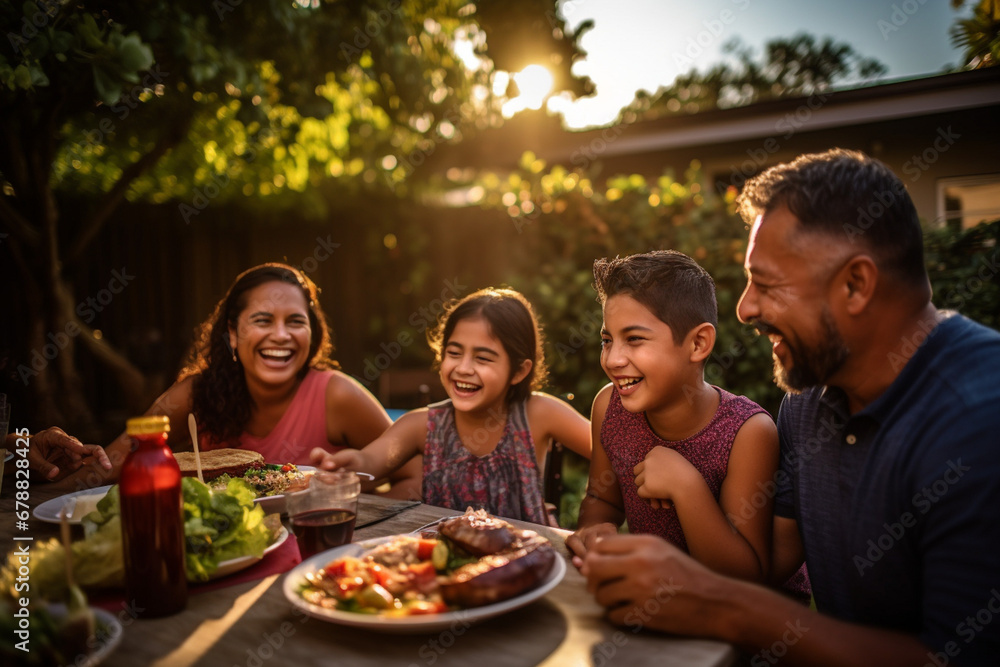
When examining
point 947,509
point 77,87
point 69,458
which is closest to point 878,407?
point 947,509

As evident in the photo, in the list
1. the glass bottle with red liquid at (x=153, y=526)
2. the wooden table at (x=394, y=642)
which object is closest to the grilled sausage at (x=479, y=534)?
the wooden table at (x=394, y=642)

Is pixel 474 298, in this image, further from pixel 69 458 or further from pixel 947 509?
pixel 947 509

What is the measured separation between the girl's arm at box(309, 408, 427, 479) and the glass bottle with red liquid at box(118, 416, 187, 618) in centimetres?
105

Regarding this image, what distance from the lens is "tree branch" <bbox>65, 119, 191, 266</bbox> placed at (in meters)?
4.95

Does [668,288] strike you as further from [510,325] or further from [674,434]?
[510,325]

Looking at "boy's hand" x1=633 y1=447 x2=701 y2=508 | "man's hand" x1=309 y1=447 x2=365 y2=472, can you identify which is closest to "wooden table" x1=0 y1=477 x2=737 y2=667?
"boy's hand" x1=633 y1=447 x2=701 y2=508

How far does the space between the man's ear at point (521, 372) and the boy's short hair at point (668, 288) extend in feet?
2.65

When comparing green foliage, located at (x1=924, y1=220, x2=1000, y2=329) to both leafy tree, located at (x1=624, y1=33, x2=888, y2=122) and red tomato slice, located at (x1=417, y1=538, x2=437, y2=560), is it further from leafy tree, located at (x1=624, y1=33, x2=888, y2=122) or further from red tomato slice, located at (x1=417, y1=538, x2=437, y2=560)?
leafy tree, located at (x1=624, y1=33, x2=888, y2=122)

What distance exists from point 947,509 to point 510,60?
451 cm

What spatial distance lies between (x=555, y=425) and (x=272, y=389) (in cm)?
152

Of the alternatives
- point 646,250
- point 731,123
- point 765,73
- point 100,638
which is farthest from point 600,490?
point 765,73

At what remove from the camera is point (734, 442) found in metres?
2.03

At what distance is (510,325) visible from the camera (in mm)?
2926

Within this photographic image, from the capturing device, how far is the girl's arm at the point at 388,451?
8.38ft
